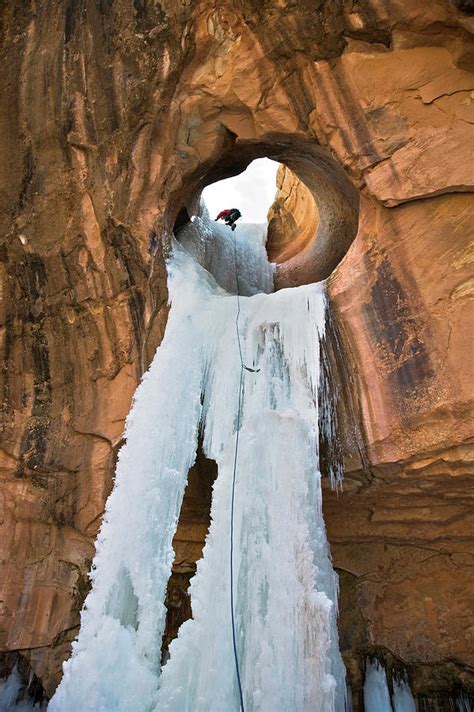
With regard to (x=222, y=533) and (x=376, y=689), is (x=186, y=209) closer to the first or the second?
(x=222, y=533)

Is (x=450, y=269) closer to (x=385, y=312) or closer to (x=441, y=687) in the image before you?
(x=385, y=312)

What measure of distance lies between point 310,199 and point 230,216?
1643mm

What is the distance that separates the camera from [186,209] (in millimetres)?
7086

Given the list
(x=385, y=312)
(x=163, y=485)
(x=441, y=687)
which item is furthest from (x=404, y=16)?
(x=441, y=687)

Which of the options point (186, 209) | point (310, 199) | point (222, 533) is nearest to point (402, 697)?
point (222, 533)

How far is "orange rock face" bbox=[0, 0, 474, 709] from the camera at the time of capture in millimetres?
4797

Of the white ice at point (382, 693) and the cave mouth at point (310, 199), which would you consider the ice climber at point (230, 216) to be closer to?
the cave mouth at point (310, 199)

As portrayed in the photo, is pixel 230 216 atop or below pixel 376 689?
atop

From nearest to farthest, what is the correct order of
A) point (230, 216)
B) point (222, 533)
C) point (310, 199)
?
point (222, 533)
point (230, 216)
point (310, 199)

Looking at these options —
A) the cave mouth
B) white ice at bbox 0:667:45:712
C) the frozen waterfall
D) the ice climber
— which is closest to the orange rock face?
the cave mouth

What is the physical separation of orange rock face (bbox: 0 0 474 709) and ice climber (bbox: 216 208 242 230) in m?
2.14

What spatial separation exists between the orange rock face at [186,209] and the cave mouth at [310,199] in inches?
3.1

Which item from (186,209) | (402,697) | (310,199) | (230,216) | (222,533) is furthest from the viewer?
(310,199)

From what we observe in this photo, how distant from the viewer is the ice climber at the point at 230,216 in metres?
9.16
